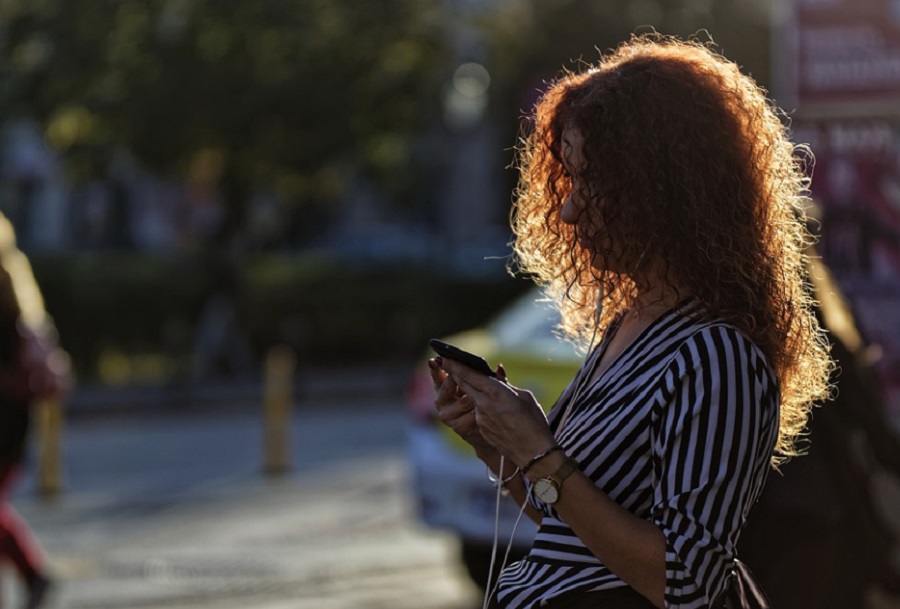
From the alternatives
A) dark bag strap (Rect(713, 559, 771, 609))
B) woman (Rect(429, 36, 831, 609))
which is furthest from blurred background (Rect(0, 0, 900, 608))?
woman (Rect(429, 36, 831, 609))

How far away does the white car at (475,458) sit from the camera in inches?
279

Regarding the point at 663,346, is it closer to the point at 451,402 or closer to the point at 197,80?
the point at 451,402

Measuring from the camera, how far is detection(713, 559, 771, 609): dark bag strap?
7.86 feet

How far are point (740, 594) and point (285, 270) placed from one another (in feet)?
75.7

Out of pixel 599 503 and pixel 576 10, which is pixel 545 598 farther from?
pixel 576 10

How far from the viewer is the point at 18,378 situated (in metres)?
6.46

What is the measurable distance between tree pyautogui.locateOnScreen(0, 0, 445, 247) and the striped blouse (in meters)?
19.2

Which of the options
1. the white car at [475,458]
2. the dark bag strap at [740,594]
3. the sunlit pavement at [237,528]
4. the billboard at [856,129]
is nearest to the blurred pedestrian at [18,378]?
the sunlit pavement at [237,528]

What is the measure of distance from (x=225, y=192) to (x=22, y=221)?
23.9 meters

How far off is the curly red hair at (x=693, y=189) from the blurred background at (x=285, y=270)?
6.90 feet

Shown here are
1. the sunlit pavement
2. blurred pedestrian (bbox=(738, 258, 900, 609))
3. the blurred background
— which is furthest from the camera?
the sunlit pavement

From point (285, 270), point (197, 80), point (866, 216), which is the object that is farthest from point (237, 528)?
point (285, 270)

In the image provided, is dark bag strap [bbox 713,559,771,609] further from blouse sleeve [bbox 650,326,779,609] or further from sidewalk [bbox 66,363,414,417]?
sidewalk [bbox 66,363,414,417]

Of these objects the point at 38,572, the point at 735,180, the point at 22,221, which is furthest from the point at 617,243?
the point at 22,221
